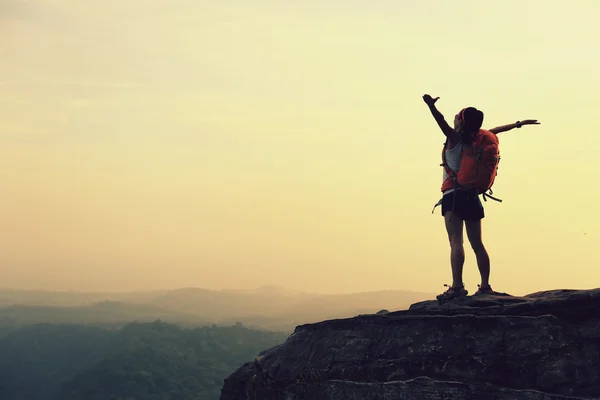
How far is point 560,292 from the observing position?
1561cm

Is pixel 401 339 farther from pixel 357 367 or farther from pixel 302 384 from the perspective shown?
pixel 302 384

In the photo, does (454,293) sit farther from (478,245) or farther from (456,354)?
(456,354)

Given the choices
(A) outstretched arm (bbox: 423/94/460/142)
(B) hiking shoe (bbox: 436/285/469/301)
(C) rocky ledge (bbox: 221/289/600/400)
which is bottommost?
(C) rocky ledge (bbox: 221/289/600/400)

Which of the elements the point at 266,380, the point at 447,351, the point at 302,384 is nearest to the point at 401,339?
the point at 447,351

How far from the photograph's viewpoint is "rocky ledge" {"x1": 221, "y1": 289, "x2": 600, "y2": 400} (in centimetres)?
1314

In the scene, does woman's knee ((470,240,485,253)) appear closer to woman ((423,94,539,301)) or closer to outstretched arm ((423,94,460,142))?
woman ((423,94,539,301))

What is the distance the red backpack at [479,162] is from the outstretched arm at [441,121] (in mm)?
323

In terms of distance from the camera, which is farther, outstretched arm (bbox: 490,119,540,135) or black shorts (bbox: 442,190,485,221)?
outstretched arm (bbox: 490,119,540,135)

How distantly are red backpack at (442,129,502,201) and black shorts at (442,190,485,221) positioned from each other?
17 cm

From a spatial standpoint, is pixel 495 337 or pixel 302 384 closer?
pixel 495 337

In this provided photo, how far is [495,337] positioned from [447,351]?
96cm

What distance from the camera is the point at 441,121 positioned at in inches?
616

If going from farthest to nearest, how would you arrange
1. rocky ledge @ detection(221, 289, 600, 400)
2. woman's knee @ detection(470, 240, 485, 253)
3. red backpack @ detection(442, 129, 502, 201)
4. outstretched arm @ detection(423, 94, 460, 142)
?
1. woman's knee @ detection(470, 240, 485, 253)
2. red backpack @ detection(442, 129, 502, 201)
3. outstretched arm @ detection(423, 94, 460, 142)
4. rocky ledge @ detection(221, 289, 600, 400)

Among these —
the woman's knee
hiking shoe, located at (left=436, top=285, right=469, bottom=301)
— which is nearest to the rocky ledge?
hiking shoe, located at (left=436, top=285, right=469, bottom=301)
